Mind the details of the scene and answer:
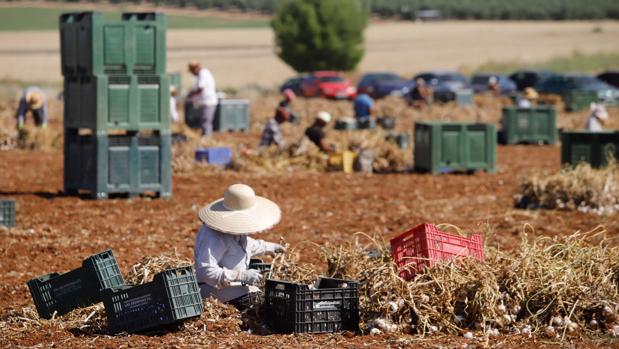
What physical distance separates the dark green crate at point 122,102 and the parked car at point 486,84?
39.5m

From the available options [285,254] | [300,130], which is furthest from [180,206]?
[300,130]

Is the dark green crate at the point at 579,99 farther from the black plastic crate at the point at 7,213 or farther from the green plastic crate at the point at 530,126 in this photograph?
the black plastic crate at the point at 7,213

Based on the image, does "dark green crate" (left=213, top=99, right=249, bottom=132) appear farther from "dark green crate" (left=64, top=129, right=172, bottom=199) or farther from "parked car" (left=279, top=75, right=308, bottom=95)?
"parked car" (left=279, top=75, right=308, bottom=95)

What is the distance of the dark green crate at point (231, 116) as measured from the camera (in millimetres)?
34594

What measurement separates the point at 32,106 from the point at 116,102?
34.5 ft

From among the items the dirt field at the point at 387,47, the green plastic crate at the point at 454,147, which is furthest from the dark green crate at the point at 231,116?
the dirt field at the point at 387,47

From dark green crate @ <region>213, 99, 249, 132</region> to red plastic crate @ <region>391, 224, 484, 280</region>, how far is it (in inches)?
943

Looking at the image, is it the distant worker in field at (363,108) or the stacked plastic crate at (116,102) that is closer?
the stacked plastic crate at (116,102)

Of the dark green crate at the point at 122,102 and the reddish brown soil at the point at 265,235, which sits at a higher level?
the dark green crate at the point at 122,102

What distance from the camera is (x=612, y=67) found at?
83.3 meters

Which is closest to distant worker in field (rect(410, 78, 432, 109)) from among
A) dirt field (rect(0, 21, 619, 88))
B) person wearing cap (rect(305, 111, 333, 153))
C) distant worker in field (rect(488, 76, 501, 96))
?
distant worker in field (rect(488, 76, 501, 96))

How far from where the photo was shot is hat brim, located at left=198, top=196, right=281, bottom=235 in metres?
10.4

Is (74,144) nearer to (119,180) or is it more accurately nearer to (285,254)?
(119,180)

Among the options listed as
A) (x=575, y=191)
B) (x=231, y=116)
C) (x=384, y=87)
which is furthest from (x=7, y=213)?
(x=384, y=87)
